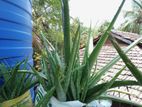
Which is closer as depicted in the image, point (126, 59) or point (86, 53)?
point (126, 59)

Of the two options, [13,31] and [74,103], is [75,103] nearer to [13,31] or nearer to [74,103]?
[74,103]

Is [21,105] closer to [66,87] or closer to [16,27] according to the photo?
[66,87]

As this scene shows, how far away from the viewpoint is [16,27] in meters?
1.80

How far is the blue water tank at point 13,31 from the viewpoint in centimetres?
166

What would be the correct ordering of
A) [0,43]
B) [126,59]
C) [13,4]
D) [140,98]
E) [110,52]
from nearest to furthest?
[126,59], [0,43], [13,4], [140,98], [110,52]

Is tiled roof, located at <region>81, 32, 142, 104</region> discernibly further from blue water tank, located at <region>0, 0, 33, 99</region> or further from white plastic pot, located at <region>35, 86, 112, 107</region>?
blue water tank, located at <region>0, 0, 33, 99</region>

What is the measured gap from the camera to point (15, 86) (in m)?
1.55

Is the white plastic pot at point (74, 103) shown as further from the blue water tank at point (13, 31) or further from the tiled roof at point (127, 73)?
the blue water tank at point (13, 31)

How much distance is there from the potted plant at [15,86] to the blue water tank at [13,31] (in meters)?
0.14

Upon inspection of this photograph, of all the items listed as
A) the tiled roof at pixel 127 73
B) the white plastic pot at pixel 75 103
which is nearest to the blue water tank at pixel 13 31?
the white plastic pot at pixel 75 103

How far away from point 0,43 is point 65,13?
495 millimetres

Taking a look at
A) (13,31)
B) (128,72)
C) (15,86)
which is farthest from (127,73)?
(15,86)

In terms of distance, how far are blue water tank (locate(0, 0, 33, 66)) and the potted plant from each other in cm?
14

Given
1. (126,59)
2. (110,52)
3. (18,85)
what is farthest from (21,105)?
(110,52)
